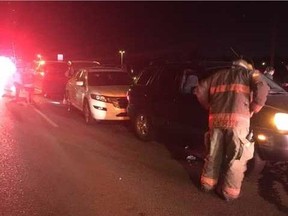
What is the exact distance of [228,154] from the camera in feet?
20.2

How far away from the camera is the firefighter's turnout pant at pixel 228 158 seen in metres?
6.01

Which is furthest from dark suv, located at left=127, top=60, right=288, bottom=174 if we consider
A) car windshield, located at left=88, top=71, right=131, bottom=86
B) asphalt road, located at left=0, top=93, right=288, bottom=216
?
car windshield, located at left=88, top=71, right=131, bottom=86

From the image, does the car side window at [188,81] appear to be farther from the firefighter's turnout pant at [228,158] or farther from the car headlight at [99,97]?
the car headlight at [99,97]

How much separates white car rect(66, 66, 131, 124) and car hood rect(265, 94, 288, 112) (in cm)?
539

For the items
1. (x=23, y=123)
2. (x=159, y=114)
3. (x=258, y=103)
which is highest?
(x=258, y=103)

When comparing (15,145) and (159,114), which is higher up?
(159,114)

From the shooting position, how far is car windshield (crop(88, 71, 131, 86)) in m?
13.0

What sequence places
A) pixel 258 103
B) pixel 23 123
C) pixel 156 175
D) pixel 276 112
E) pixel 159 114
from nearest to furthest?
pixel 258 103
pixel 276 112
pixel 156 175
pixel 159 114
pixel 23 123

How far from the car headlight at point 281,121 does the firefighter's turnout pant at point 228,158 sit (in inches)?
24.9

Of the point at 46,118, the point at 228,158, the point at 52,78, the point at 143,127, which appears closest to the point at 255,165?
the point at 228,158

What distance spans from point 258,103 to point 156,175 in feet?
6.99

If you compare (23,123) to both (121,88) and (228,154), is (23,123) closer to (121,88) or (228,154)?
(121,88)

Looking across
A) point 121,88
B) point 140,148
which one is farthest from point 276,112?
point 121,88

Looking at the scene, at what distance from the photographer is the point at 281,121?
6.54 metres
